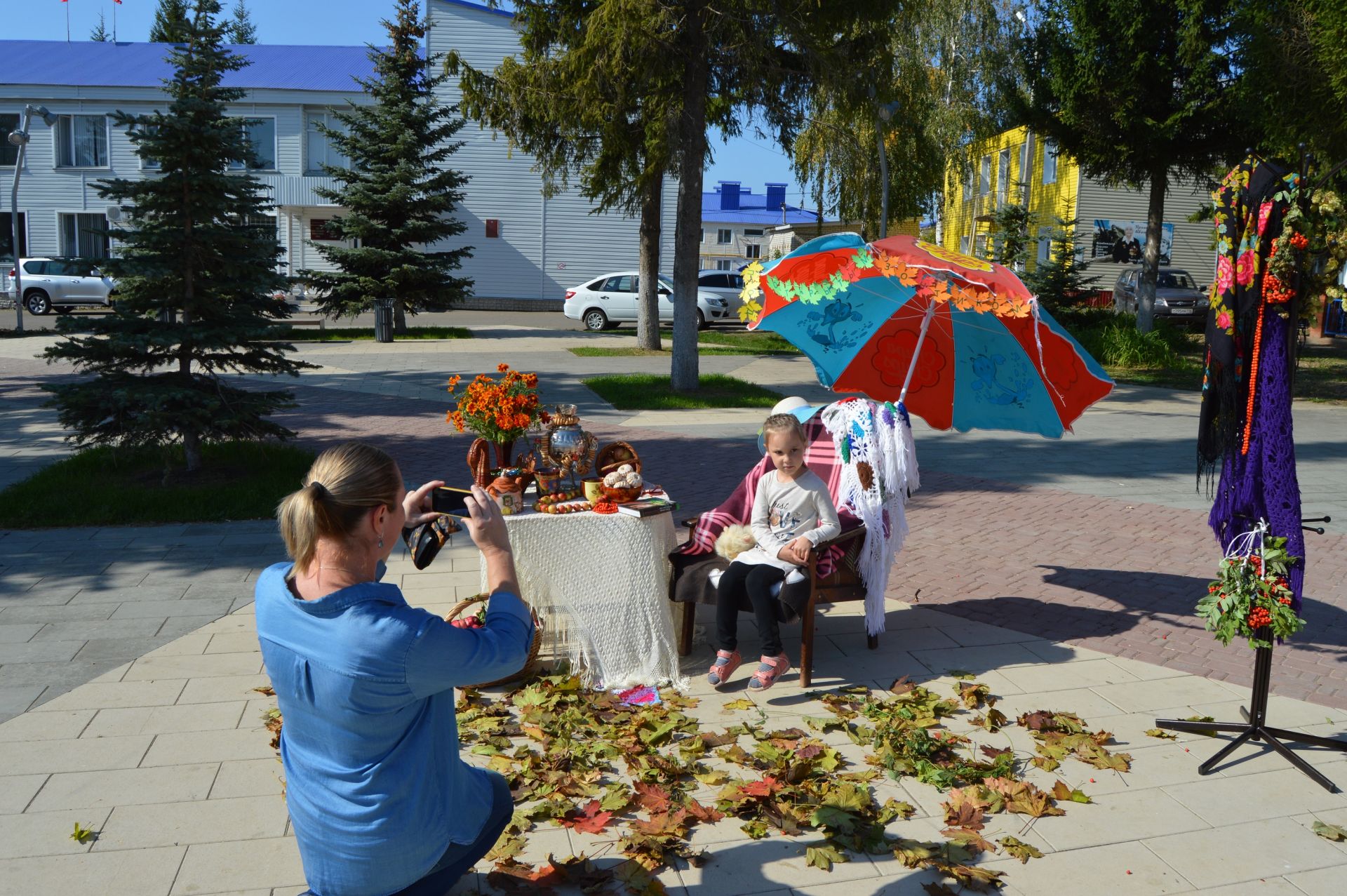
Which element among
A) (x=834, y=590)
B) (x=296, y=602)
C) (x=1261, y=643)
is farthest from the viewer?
(x=834, y=590)

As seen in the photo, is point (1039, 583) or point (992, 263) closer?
point (992, 263)

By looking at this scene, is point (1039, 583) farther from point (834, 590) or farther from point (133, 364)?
point (133, 364)

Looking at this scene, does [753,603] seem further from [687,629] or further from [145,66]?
[145,66]

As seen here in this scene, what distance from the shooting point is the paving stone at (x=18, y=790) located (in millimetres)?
3883

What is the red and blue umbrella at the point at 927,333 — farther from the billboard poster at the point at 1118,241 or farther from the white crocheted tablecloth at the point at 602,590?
the billboard poster at the point at 1118,241

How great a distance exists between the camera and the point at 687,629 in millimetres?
5629

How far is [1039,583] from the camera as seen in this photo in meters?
7.02

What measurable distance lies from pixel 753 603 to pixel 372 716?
2941 millimetres

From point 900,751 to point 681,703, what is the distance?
106 cm

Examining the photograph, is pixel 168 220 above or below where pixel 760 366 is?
above

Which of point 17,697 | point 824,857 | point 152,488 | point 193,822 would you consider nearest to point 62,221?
point 152,488

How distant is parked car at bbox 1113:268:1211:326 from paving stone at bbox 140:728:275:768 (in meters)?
30.4

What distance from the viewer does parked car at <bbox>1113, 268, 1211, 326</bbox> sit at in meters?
31.1

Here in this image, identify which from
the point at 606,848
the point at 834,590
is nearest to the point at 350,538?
the point at 606,848
